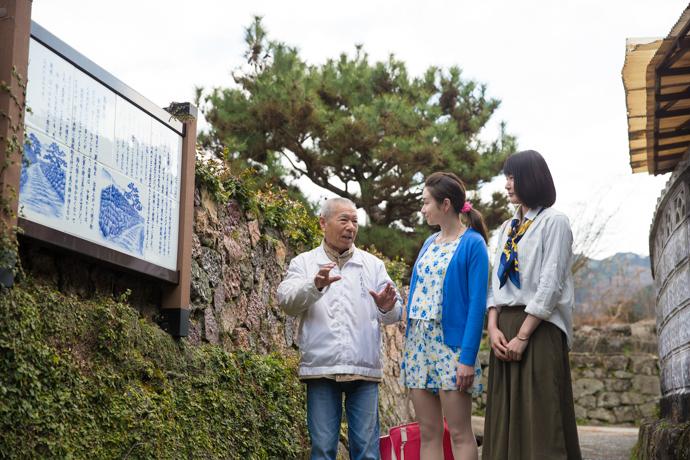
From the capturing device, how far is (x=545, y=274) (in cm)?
327

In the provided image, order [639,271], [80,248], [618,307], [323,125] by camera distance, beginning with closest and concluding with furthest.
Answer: [80,248], [323,125], [618,307], [639,271]

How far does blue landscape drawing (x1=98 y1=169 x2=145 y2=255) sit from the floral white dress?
56.9 inches

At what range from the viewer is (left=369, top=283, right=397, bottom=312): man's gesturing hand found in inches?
149

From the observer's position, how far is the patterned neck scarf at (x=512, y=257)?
3.41 metres

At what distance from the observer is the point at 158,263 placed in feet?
13.8

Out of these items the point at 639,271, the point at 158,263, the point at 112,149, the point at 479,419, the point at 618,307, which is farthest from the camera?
the point at 639,271

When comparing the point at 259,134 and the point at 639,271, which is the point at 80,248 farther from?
the point at 639,271

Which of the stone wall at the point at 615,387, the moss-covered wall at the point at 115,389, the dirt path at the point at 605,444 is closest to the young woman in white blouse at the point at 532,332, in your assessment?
the moss-covered wall at the point at 115,389

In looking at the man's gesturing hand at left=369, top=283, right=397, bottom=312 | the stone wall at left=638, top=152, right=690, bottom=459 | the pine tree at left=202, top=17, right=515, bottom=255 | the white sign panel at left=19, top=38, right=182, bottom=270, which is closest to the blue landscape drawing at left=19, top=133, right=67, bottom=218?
the white sign panel at left=19, top=38, right=182, bottom=270

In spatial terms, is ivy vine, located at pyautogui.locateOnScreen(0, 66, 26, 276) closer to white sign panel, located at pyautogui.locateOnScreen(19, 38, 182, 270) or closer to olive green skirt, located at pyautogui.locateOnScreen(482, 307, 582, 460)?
white sign panel, located at pyautogui.locateOnScreen(19, 38, 182, 270)

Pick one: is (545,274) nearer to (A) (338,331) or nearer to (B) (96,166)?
(A) (338,331)

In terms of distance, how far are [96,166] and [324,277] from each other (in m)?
1.21

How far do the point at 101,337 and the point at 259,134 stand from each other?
950 centimetres

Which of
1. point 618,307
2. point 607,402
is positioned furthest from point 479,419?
point 618,307
